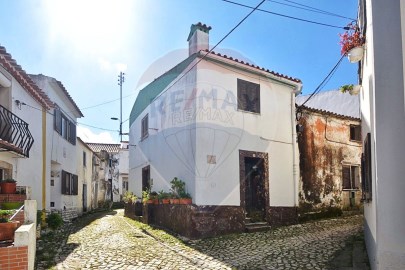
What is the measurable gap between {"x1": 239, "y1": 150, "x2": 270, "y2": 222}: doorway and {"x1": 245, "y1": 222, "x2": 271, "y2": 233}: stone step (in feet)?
1.01

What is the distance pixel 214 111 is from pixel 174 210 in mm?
3853

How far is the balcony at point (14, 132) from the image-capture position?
31.3 feet

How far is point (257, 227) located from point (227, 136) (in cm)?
349

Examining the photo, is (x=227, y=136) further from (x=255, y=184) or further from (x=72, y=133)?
(x=72, y=133)

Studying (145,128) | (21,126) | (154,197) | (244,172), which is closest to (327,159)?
(244,172)

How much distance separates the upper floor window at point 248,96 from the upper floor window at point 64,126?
8.48 metres

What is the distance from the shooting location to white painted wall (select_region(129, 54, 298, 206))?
11.3 meters

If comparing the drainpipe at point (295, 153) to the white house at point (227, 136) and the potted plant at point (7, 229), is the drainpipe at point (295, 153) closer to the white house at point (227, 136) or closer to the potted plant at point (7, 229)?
the white house at point (227, 136)

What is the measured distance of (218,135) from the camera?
38.2 feet

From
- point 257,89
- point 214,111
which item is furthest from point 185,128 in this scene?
point 257,89

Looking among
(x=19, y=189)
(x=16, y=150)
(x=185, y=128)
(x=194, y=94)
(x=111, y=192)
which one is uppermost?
(x=194, y=94)

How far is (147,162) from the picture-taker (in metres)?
16.3

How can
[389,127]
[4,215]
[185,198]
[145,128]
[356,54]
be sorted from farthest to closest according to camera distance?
1. [145,128]
2. [185,198]
3. [356,54]
4. [4,215]
5. [389,127]

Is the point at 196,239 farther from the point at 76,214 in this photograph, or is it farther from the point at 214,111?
the point at 76,214
